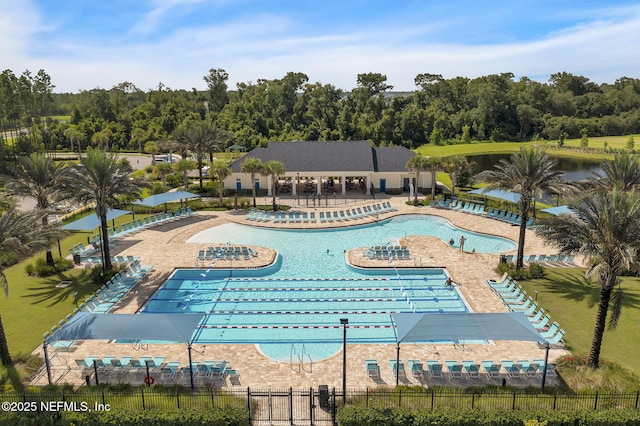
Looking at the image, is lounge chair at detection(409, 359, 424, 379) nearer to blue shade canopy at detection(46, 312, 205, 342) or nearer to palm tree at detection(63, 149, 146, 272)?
blue shade canopy at detection(46, 312, 205, 342)

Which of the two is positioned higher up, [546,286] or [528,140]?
[528,140]

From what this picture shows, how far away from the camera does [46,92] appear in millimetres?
73062

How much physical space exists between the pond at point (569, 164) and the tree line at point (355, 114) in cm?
1179

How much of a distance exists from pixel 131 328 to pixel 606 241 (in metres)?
17.2

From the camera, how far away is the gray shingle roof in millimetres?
45969

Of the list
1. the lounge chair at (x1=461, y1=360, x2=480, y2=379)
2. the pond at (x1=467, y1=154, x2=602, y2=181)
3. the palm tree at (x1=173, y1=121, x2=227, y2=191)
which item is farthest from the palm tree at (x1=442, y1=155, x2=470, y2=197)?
the lounge chair at (x1=461, y1=360, x2=480, y2=379)

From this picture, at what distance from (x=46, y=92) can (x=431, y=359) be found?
7960 centimetres

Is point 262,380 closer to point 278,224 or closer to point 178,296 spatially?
point 178,296

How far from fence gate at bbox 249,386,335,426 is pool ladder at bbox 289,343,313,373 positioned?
5.48 feet

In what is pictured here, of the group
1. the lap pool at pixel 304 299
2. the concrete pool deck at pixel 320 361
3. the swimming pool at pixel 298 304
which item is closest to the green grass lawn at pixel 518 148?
the concrete pool deck at pixel 320 361

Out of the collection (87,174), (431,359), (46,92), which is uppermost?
(46,92)

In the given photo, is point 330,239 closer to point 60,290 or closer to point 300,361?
point 300,361

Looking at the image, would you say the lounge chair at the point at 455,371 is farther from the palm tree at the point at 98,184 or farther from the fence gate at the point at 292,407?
the palm tree at the point at 98,184

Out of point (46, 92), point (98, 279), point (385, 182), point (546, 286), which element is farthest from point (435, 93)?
point (98, 279)
